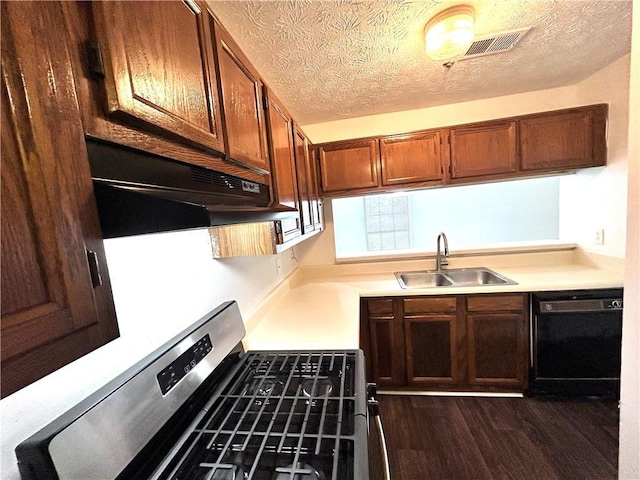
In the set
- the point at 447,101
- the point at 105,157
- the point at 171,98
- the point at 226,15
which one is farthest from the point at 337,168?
the point at 105,157

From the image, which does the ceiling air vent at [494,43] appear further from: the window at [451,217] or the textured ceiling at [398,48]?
the window at [451,217]

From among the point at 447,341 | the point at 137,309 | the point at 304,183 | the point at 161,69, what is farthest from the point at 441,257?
the point at 161,69

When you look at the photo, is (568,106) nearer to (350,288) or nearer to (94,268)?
(350,288)

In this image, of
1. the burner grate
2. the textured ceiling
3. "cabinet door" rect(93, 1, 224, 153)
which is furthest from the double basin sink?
"cabinet door" rect(93, 1, 224, 153)

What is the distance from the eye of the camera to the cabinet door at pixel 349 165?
98.2 inches

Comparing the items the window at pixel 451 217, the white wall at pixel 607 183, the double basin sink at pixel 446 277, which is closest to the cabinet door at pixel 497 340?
the double basin sink at pixel 446 277

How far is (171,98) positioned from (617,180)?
9.69 ft

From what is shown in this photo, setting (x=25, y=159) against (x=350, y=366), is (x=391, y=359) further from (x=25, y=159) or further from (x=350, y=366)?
(x=25, y=159)

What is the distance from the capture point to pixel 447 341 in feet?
7.23

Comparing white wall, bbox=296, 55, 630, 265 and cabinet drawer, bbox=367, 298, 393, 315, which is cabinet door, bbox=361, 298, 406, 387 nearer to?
cabinet drawer, bbox=367, 298, 393, 315

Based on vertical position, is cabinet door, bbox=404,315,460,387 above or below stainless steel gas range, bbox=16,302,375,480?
below

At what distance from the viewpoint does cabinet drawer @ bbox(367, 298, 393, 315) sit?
2246 millimetres

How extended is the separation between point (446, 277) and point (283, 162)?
1.88 meters

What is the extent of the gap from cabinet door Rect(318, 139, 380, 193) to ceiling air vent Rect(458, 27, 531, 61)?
3.12 ft
